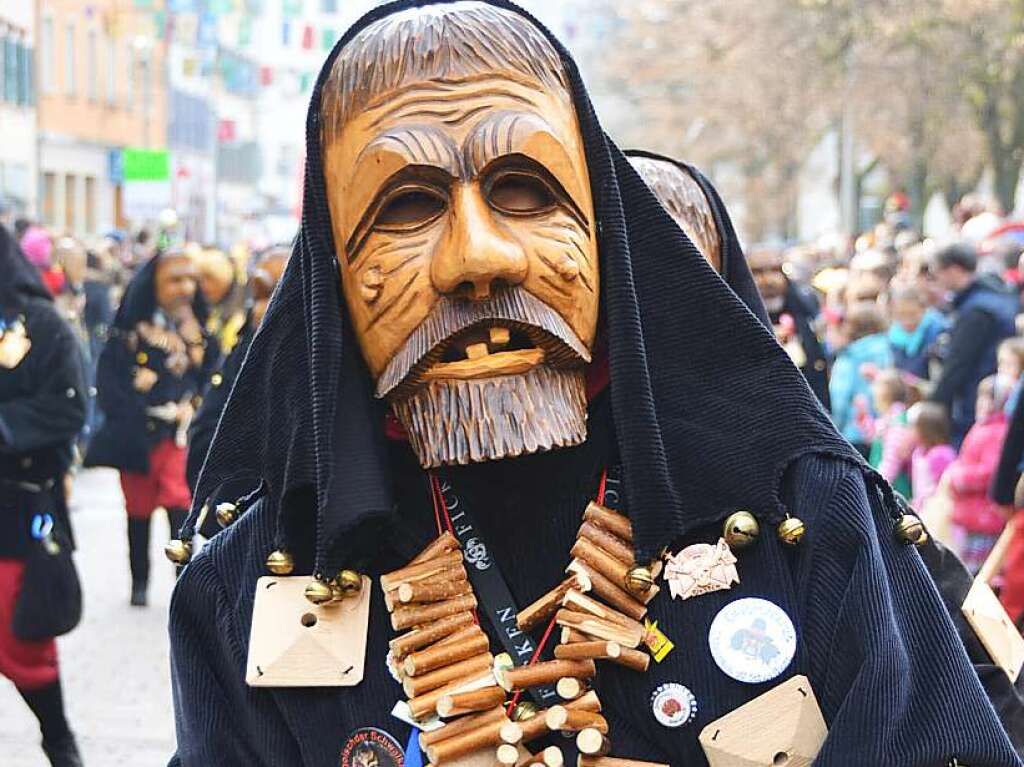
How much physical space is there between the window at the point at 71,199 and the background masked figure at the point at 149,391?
111 feet

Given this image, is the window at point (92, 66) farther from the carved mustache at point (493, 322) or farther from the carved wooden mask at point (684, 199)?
the carved mustache at point (493, 322)

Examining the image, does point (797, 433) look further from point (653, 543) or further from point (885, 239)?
point (885, 239)

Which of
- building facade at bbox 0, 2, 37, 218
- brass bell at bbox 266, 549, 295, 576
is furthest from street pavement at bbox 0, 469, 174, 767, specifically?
building facade at bbox 0, 2, 37, 218

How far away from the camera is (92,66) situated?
145 feet

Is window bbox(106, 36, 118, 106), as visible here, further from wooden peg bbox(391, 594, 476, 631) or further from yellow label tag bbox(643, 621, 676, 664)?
yellow label tag bbox(643, 621, 676, 664)

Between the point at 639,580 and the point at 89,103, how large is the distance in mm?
43491

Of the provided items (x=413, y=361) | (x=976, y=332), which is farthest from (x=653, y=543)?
(x=976, y=332)

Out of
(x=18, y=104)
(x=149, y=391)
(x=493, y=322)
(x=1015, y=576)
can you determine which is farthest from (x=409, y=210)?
(x=18, y=104)

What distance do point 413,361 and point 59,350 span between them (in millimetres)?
3965

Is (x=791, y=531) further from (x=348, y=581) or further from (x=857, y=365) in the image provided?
(x=857, y=365)

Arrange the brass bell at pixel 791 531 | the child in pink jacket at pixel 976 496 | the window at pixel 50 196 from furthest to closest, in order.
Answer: the window at pixel 50 196, the child in pink jacket at pixel 976 496, the brass bell at pixel 791 531

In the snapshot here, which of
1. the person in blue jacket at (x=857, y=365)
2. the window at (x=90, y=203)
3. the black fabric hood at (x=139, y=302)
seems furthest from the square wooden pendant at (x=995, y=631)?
the window at (x=90, y=203)

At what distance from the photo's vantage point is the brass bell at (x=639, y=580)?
2309 mm

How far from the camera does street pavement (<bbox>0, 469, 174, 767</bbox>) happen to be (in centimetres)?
687
